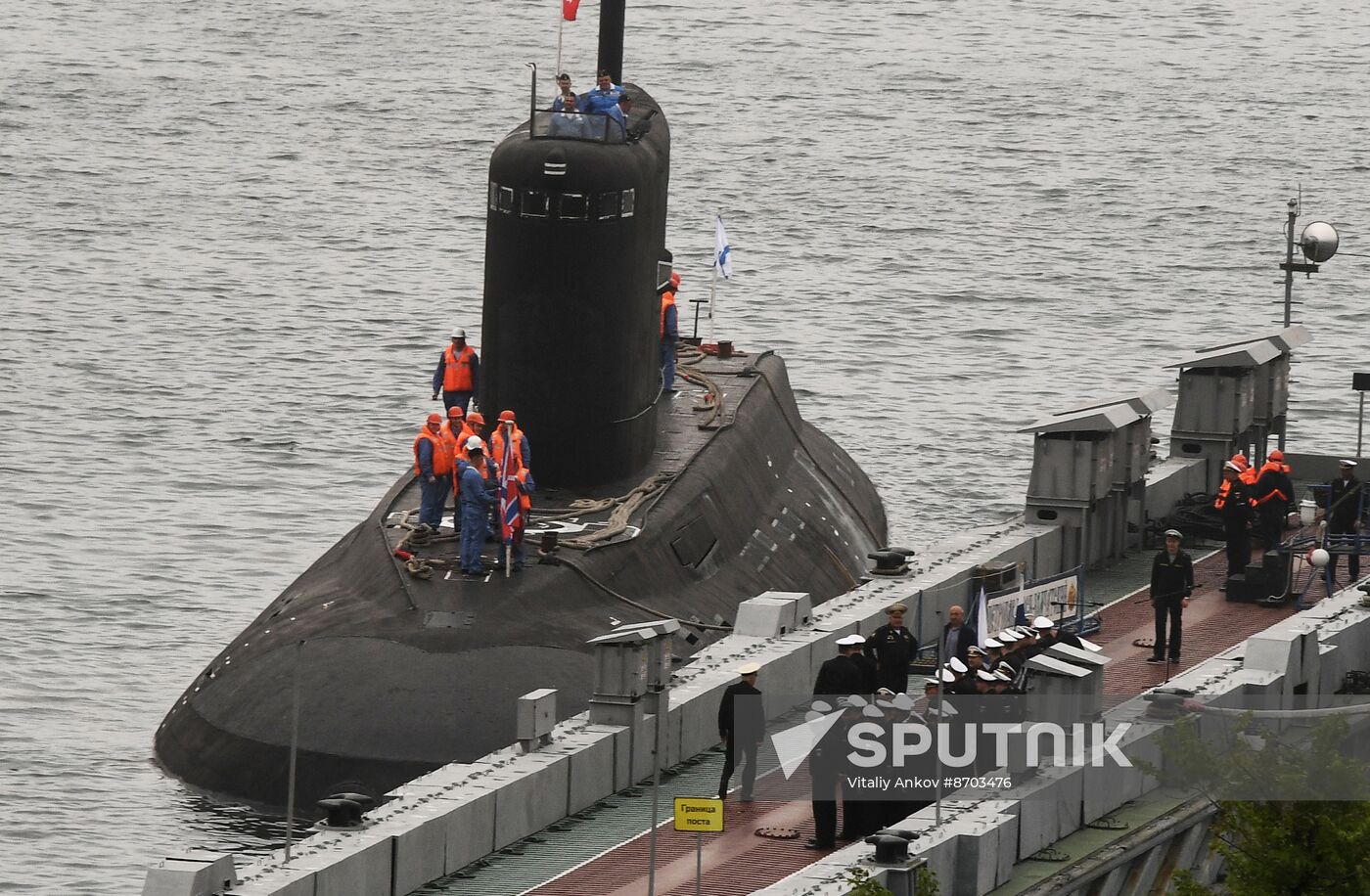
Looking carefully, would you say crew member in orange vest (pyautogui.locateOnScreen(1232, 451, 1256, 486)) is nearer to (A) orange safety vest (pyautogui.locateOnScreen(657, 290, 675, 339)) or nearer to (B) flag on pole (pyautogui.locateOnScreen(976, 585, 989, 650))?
(B) flag on pole (pyautogui.locateOnScreen(976, 585, 989, 650))

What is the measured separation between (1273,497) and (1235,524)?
1.27 metres

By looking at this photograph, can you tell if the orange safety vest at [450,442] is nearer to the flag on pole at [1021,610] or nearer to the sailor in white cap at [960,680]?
the flag on pole at [1021,610]

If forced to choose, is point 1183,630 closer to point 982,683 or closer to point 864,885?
point 982,683

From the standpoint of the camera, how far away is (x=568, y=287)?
105 ft

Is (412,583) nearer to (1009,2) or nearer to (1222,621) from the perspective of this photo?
(1222,621)

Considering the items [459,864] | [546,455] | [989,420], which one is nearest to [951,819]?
[459,864]

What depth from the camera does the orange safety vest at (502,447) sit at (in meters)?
→ 30.2

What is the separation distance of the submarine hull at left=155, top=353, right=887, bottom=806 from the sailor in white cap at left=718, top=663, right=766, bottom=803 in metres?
4.03

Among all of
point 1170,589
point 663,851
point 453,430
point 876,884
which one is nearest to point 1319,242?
point 1170,589

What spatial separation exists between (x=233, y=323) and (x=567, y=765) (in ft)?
168

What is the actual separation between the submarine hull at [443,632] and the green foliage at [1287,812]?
875 cm

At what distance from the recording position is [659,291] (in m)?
34.4

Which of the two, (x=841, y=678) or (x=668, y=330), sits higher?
(x=668, y=330)

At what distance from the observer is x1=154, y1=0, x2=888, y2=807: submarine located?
28.3 m
